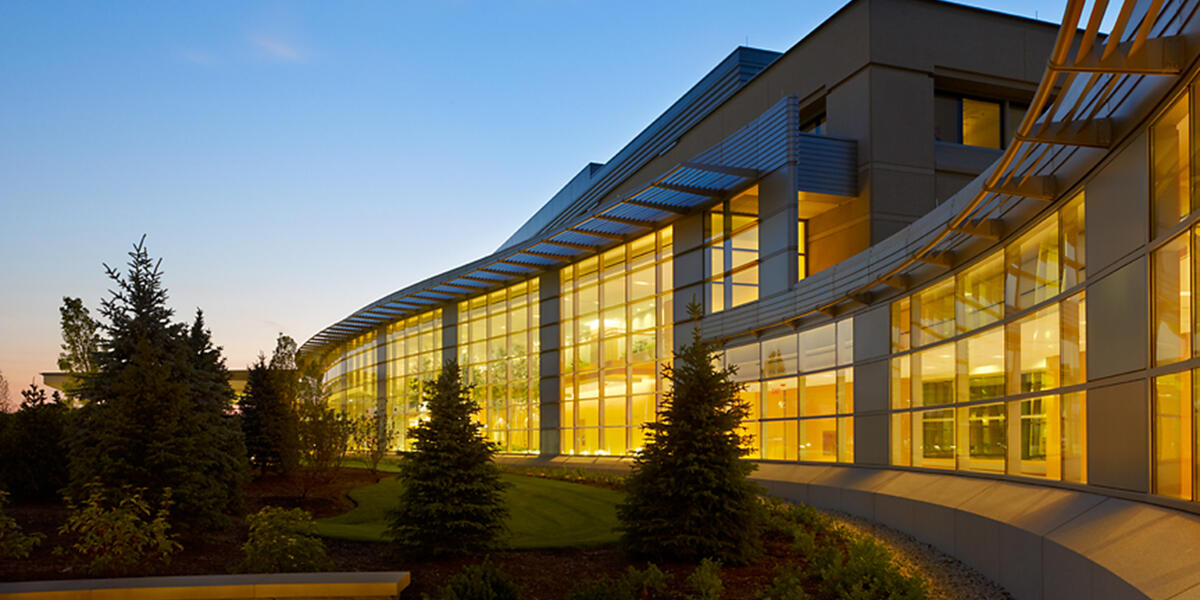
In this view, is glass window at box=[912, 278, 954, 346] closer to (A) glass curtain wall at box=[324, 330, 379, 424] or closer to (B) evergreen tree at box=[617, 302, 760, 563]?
(B) evergreen tree at box=[617, 302, 760, 563]

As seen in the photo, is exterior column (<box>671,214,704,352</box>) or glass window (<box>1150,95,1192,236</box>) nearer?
glass window (<box>1150,95,1192,236</box>)

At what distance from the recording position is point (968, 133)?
2870cm

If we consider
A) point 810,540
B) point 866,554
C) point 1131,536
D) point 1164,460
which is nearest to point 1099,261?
point 1164,460

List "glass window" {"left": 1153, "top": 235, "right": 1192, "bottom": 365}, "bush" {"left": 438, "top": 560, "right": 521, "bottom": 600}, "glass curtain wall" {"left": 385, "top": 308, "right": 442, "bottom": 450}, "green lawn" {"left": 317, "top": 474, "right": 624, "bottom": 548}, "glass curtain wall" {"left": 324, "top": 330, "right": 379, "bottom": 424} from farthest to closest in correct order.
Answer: "glass curtain wall" {"left": 324, "top": 330, "right": 379, "bottom": 424} → "glass curtain wall" {"left": 385, "top": 308, "right": 442, "bottom": 450} → "green lawn" {"left": 317, "top": 474, "right": 624, "bottom": 548} → "bush" {"left": 438, "top": 560, "right": 521, "bottom": 600} → "glass window" {"left": 1153, "top": 235, "right": 1192, "bottom": 365}

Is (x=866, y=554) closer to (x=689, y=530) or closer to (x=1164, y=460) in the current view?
(x=689, y=530)

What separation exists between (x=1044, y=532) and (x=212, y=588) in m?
9.08

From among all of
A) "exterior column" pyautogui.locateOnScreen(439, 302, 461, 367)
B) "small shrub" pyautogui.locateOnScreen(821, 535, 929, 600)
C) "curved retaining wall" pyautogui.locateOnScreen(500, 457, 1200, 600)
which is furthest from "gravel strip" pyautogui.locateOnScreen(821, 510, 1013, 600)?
"exterior column" pyautogui.locateOnScreen(439, 302, 461, 367)

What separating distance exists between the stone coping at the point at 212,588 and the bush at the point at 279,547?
1.43 m

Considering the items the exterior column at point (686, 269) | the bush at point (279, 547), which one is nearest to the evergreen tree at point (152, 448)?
the bush at point (279, 547)

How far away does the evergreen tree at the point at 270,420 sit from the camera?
85.3 ft

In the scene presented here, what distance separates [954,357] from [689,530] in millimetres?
6827

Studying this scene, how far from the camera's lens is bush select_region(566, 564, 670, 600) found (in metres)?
10.2

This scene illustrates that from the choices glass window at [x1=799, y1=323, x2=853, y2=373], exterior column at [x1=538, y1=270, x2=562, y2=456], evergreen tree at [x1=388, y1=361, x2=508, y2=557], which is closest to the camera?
evergreen tree at [x1=388, y1=361, x2=508, y2=557]

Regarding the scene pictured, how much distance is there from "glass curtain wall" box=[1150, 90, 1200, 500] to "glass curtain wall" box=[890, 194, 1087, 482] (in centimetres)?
233
